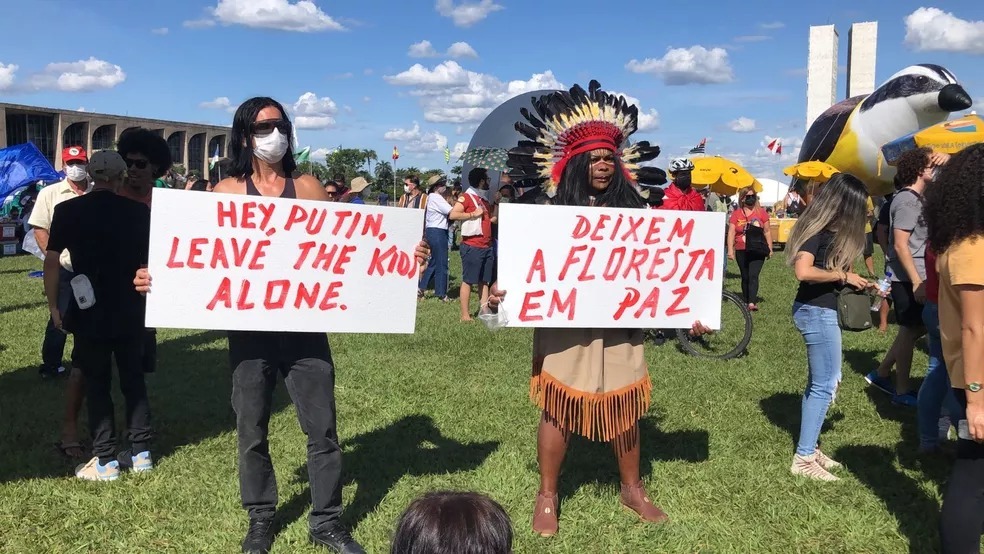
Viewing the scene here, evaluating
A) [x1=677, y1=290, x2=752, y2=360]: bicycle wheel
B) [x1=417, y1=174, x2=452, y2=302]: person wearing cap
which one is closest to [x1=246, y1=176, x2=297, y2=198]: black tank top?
[x1=677, y1=290, x2=752, y2=360]: bicycle wheel

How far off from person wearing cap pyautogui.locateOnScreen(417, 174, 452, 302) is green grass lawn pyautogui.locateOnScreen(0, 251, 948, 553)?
3.87 m

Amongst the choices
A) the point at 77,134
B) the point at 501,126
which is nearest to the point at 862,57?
the point at 501,126

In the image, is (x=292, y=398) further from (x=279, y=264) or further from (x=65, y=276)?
(x=65, y=276)

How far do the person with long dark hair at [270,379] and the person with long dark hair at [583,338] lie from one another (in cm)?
76

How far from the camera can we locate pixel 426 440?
485 cm

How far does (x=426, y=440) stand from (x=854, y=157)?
9.60 m

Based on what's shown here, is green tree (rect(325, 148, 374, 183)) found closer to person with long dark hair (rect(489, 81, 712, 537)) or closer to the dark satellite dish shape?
the dark satellite dish shape

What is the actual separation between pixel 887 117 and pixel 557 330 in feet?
31.5

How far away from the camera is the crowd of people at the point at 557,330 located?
2590 millimetres

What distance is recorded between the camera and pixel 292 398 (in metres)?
3.21

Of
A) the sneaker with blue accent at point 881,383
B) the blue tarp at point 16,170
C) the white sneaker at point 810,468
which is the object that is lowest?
the white sneaker at point 810,468

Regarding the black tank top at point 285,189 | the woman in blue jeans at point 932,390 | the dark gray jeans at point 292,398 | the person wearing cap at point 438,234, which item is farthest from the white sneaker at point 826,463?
the person wearing cap at point 438,234

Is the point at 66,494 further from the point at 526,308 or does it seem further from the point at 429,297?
the point at 429,297

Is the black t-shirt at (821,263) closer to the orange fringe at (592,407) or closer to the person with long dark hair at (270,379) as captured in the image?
the orange fringe at (592,407)
